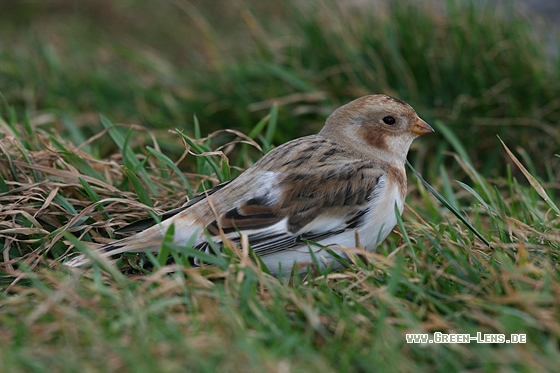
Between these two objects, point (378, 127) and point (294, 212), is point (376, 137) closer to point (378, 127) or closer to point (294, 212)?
point (378, 127)

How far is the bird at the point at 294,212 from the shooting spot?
2920 mm

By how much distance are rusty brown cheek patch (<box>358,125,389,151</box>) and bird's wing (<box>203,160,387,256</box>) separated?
0.30 m

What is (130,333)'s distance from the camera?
2186 mm

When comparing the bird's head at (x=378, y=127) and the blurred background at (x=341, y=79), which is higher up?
the bird's head at (x=378, y=127)

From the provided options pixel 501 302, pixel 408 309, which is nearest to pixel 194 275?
pixel 408 309

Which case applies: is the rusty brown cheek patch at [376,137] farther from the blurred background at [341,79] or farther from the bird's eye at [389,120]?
the blurred background at [341,79]

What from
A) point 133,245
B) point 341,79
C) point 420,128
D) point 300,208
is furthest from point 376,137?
point 341,79

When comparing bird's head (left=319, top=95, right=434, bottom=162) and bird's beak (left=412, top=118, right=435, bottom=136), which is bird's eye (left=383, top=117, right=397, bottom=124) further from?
bird's beak (left=412, top=118, right=435, bottom=136)

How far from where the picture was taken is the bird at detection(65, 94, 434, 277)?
2.92 meters

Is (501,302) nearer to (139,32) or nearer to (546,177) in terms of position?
(546,177)

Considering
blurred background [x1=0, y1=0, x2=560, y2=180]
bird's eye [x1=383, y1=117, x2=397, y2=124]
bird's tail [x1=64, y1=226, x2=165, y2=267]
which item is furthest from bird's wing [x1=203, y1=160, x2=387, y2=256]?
blurred background [x1=0, y1=0, x2=560, y2=180]

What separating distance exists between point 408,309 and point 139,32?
6319mm

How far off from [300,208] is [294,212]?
0.03 m

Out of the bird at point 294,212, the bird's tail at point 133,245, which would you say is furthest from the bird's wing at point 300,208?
the bird's tail at point 133,245
